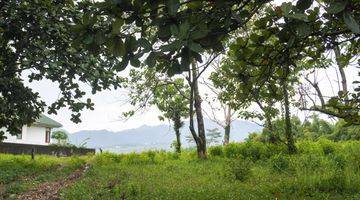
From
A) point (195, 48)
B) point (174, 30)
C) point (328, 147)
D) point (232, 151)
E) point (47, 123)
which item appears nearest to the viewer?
point (195, 48)

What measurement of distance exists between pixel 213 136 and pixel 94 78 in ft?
350

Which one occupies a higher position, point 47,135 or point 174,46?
point 47,135

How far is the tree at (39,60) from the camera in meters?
11.1

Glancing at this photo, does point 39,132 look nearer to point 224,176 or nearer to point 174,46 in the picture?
point 224,176

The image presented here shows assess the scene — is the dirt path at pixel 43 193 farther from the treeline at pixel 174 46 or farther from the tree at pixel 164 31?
the tree at pixel 164 31

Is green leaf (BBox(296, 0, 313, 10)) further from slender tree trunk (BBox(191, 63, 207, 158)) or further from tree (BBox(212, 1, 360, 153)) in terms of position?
slender tree trunk (BBox(191, 63, 207, 158))

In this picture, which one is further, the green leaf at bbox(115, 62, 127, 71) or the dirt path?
the dirt path

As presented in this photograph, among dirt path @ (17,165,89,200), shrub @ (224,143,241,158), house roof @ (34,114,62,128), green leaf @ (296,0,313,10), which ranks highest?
house roof @ (34,114,62,128)

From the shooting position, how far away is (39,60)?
11.3 m

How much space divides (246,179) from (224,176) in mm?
1357

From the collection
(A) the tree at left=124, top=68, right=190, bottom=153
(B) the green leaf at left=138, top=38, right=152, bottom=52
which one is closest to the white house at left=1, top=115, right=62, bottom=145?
(A) the tree at left=124, top=68, right=190, bottom=153

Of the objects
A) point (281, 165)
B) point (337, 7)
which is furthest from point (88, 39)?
point (281, 165)

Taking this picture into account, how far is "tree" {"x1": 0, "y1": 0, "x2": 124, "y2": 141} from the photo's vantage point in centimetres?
1114

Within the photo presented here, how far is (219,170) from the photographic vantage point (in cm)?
1627
